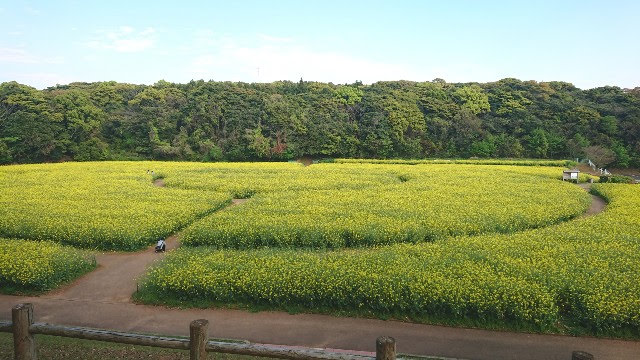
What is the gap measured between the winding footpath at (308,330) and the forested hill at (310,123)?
4241 cm

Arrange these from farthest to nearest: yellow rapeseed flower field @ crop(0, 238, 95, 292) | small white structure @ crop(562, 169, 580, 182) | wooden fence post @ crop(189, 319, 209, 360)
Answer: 1. small white structure @ crop(562, 169, 580, 182)
2. yellow rapeseed flower field @ crop(0, 238, 95, 292)
3. wooden fence post @ crop(189, 319, 209, 360)

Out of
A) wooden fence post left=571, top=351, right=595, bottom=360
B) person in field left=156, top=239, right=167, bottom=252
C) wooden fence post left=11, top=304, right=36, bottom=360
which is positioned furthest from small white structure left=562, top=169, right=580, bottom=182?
wooden fence post left=11, top=304, right=36, bottom=360

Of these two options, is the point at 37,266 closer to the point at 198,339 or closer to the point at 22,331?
the point at 22,331

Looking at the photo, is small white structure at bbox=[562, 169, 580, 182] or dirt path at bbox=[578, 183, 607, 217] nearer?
dirt path at bbox=[578, 183, 607, 217]

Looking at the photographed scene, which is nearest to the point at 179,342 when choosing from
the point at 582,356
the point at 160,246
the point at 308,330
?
the point at 308,330

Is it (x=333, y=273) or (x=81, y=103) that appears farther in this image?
(x=81, y=103)

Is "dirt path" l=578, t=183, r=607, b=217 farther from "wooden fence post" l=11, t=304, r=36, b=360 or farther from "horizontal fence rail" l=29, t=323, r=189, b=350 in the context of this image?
"wooden fence post" l=11, t=304, r=36, b=360

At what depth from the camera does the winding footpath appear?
9508 millimetres

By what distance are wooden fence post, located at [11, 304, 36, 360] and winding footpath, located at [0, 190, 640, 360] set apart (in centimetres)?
382

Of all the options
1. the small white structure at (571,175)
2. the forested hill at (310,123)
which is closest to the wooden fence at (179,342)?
the small white structure at (571,175)

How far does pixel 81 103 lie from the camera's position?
186 ft

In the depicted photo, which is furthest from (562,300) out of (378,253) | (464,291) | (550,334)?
(378,253)

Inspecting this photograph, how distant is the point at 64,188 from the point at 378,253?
22.4 metres

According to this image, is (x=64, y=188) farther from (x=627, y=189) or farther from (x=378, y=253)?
(x=627, y=189)
